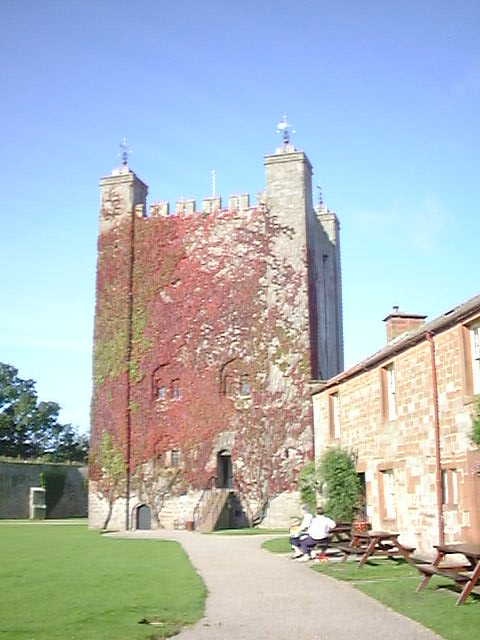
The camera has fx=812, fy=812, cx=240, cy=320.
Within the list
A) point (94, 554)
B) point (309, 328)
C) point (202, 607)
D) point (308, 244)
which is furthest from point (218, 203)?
point (202, 607)

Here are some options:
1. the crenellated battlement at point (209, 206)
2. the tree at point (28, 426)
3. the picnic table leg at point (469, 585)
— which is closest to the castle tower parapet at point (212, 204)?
the crenellated battlement at point (209, 206)

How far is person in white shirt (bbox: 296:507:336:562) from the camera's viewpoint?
1752 cm

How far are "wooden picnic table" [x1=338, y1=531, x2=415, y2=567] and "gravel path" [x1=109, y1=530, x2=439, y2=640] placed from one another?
3.40 feet

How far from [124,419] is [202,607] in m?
28.2

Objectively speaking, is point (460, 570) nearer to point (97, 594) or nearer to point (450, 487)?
point (450, 487)

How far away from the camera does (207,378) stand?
38062mm

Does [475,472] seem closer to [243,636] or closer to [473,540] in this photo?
[473,540]

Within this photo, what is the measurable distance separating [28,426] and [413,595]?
70.8 m

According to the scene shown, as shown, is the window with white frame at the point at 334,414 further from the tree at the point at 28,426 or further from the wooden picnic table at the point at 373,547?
the tree at the point at 28,426

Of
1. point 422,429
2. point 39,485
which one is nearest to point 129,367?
point 39,485

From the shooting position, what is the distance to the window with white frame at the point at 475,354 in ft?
50.7

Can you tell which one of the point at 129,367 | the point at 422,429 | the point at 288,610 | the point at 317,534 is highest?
the point at 129,367

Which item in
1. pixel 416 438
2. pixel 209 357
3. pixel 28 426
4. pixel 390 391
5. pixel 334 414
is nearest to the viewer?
pixel 416 438

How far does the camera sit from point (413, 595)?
1171 centimetres
